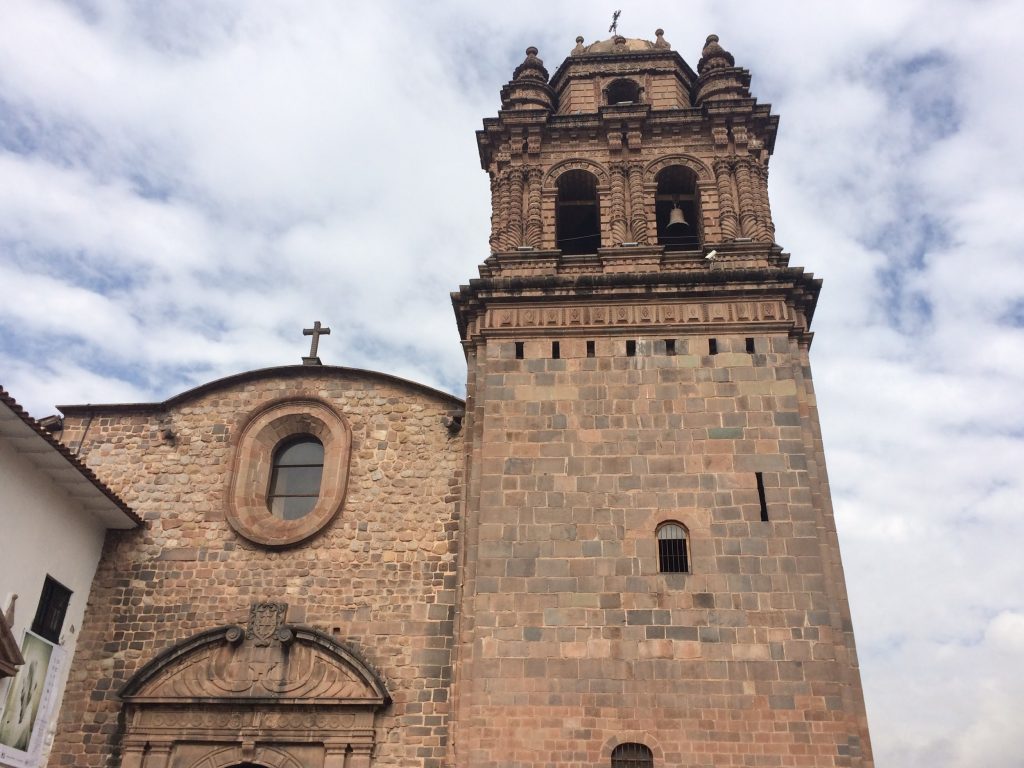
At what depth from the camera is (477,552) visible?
13398 mm

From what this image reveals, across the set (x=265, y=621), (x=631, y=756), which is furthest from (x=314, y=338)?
(x=631, y=756)

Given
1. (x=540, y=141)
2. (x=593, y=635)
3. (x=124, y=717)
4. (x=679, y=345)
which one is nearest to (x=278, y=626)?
(x=124, y=717)

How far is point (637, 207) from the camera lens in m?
16.9

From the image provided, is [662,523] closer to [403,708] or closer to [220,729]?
[403,708]

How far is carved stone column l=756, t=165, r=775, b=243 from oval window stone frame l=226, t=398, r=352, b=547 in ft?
25.8

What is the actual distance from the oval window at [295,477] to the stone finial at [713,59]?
1086 cm

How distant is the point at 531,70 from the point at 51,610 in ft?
43.9

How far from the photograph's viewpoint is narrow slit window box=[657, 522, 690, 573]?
42.9ft

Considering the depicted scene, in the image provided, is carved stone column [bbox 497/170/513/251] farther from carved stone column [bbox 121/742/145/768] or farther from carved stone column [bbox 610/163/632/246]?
carved stone column [bbox 121/742/145/768]

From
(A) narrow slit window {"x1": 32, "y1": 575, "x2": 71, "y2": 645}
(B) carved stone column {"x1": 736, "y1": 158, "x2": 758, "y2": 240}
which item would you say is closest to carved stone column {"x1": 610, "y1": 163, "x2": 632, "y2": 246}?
→ (B) carved stone column {"x1": 736, "y1": 158, "x2": 758, "y2": 240}

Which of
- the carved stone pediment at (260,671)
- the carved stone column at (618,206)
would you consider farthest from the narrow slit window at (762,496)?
the carved stone pediment at (260,671)

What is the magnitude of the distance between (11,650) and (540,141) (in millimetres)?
12169

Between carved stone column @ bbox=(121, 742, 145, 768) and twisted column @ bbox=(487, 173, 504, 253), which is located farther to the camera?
twisted column @ bbox=(487, 173, 504, 253)

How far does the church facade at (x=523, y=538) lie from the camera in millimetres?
12234
